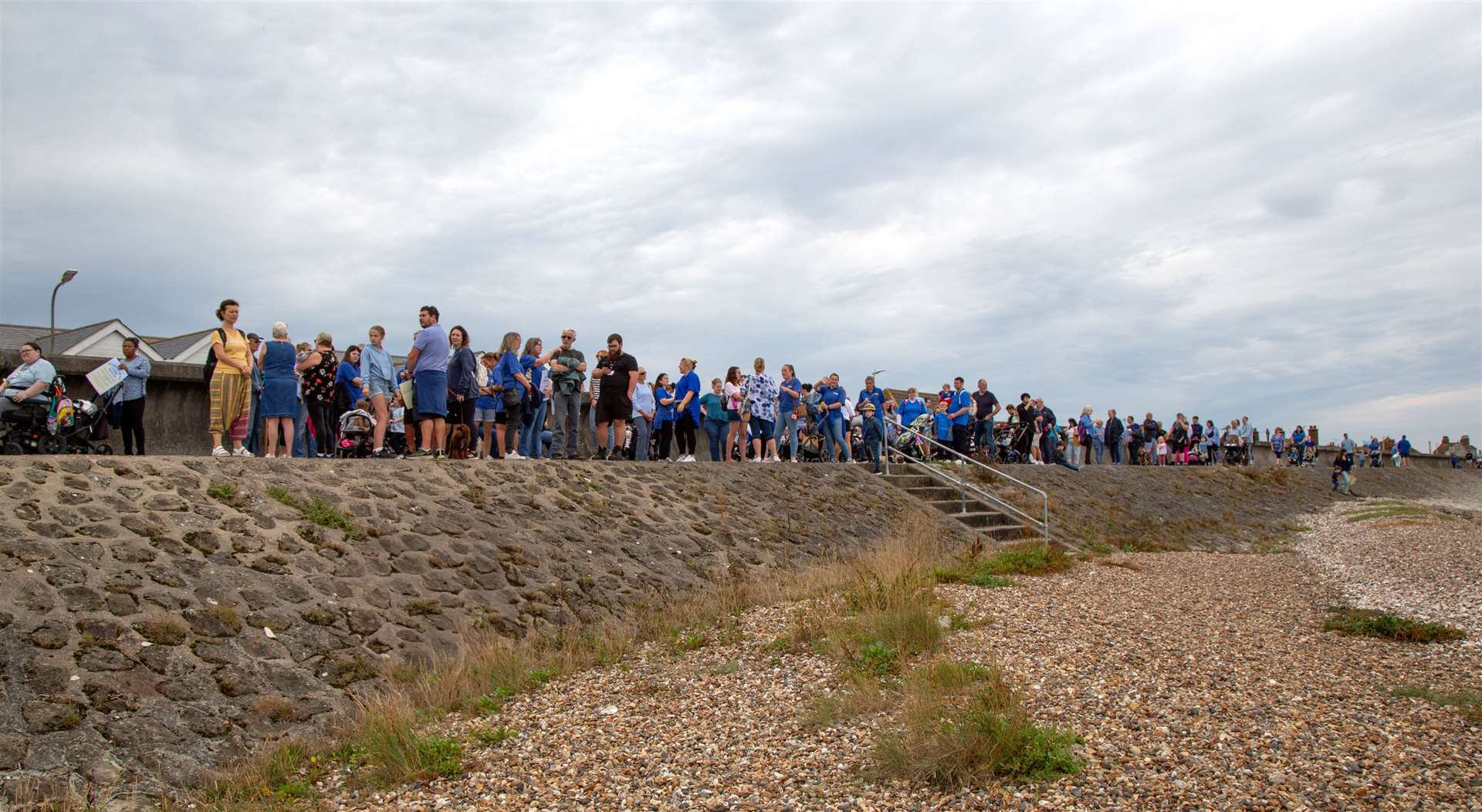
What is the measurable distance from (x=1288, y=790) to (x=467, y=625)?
272 inches

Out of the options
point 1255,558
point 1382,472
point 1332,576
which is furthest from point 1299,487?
point 1332,576

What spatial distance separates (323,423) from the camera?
12.6 metres

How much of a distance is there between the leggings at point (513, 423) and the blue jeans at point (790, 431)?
577cm

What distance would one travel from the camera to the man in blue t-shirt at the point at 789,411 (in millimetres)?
18359

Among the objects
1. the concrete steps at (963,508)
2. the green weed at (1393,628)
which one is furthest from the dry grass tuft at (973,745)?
the concrete steps at (963,508)

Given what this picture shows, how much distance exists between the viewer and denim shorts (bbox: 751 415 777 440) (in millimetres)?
17875

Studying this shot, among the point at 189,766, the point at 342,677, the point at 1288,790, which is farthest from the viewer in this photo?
the point at 342,677

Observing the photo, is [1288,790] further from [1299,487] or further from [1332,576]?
[1299,487]

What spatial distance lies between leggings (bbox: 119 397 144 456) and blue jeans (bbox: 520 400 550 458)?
4749mm

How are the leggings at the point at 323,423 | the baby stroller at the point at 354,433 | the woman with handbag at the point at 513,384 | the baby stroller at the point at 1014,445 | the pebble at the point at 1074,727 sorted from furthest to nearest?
1. the baby stroller at the point at 1014,445
2. the woman with handbag at the point at 513,384
3. the baby stroller at the point at 354,433
4. the leggings at the point at 323,423
5. the pebble at the point at 1074,727

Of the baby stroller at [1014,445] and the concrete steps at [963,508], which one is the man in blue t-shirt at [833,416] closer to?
the concrete steps at [963,508]

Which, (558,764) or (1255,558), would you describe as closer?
(558,764)

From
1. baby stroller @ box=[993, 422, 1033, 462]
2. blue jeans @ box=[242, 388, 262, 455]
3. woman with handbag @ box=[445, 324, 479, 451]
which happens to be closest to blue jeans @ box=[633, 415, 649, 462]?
woman with handbag @ box=[445, 324, 479, 451]

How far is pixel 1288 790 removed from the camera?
5.32 meters
